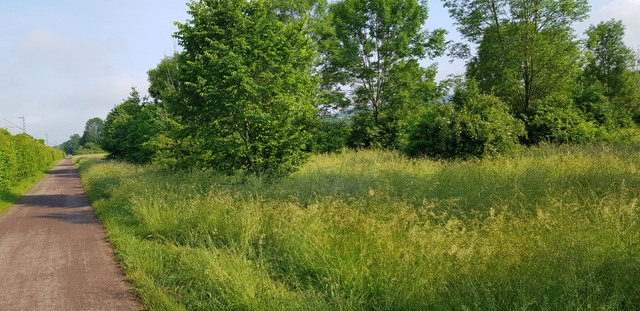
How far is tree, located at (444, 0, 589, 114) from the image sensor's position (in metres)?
24.3

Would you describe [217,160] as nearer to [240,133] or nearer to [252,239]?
[240,133]

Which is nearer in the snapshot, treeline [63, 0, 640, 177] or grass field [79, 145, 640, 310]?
grass field [79, 145, 640, 310]

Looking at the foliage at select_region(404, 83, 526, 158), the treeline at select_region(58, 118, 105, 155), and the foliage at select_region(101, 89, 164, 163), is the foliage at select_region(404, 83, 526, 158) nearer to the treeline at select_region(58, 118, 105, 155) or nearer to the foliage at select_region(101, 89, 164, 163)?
the foliage at select_region(101, 89, 164, 163)

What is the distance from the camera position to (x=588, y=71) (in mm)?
37656

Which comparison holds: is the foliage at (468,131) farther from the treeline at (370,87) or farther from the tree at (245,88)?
the tree at (245,88)

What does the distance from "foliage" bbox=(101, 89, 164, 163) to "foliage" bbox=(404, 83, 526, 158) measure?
1683 cm

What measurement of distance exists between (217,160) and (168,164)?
6937mm

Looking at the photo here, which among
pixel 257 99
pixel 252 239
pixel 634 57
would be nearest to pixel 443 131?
pixel 257 99

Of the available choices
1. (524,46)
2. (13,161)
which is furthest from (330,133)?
(13,161)

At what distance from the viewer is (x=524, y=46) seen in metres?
24.8

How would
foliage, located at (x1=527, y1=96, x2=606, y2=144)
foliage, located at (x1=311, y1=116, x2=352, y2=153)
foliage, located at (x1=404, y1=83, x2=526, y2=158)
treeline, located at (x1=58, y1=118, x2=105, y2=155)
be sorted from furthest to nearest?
treeline, located at (x1=58, y1=118, x2=105, y2=155)
foliage, located at (x1=311, y1=116, x2=352, y2=153)
foliage, located at (x1=527, y1=96, x2=606, y2=144)
foliage, located at (x1=404, y1=83, x2=526, y2=158)

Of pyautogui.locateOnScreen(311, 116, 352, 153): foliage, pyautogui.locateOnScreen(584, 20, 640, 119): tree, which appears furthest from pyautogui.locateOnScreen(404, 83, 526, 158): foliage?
pyautogui.locateOnScreen(584, 20, 640, 119): tree

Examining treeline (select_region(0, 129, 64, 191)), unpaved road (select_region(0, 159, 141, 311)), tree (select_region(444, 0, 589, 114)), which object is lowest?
unpaved road (select_region(0, 159, 141, 311))

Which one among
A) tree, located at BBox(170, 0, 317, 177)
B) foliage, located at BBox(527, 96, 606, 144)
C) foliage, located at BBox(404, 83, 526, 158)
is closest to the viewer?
tree, located at BBox(170, 0, 317, 177)
